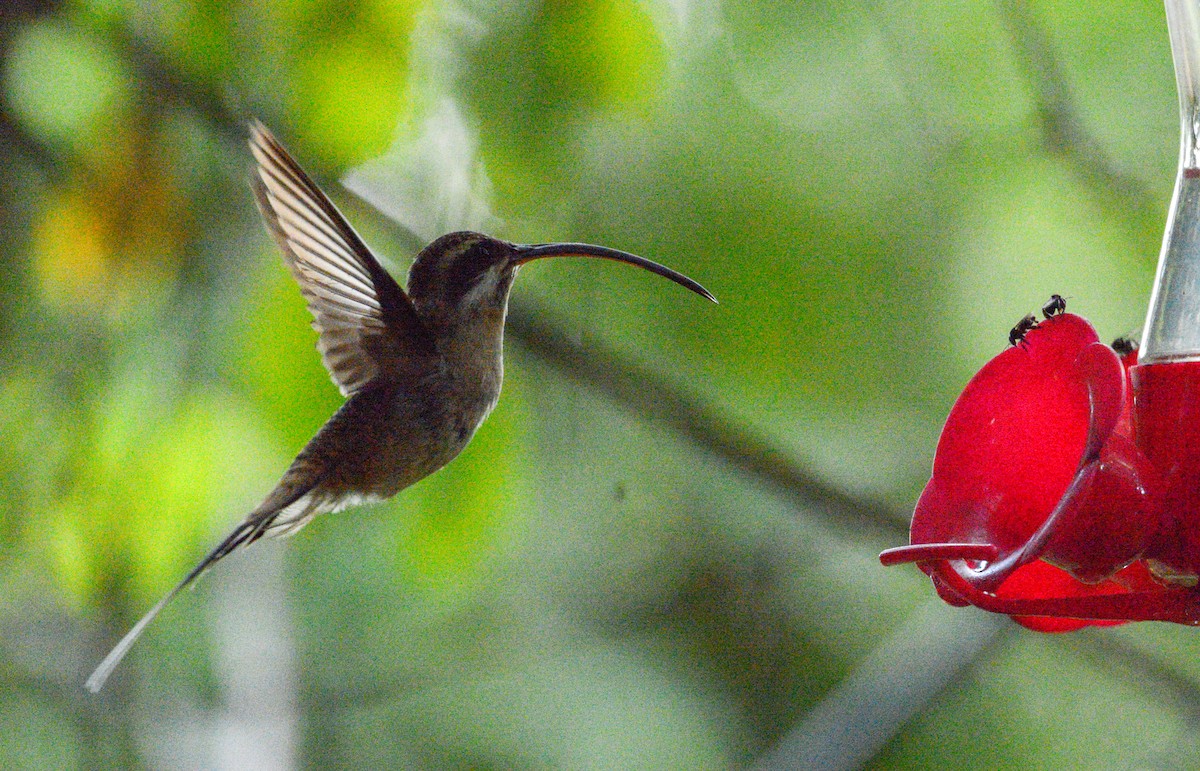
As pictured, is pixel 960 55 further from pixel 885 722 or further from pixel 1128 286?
pixel 885 722

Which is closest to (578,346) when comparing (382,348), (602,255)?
(382,348)

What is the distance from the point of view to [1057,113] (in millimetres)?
2943

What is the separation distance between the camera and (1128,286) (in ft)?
12.3

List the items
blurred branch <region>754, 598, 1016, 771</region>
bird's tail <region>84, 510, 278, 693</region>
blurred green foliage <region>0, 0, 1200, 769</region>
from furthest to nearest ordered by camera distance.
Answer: blurred branch <region>754, 598, 1016, 771</region>, blurred green foliage <region>0, 0, 1200, 769</region>, bird's tail <region>84, 510, 278, 693</region>

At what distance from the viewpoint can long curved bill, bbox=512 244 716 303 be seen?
114 cm

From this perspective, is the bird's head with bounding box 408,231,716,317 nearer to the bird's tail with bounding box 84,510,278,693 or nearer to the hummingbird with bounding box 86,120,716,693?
the hummingbird with bounding box 86,120,716,693

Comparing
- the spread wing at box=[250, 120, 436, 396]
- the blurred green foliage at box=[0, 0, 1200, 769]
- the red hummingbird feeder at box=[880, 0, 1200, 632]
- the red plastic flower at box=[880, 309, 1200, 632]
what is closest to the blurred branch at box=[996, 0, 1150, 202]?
the blurred green foliage at box=[0, 0, 1200, 769]

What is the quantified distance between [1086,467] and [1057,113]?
236 cm

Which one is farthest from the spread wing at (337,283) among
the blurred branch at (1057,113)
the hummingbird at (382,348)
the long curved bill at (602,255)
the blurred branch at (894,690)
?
the blurred branch at (1057,113)

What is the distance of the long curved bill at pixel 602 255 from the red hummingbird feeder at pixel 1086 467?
0.30 metres

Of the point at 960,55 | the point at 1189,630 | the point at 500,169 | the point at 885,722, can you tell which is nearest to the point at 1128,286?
the point at 960,55

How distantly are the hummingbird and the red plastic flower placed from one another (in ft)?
1.17

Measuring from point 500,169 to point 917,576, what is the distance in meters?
3.36

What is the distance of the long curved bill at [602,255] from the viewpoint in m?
1.14
